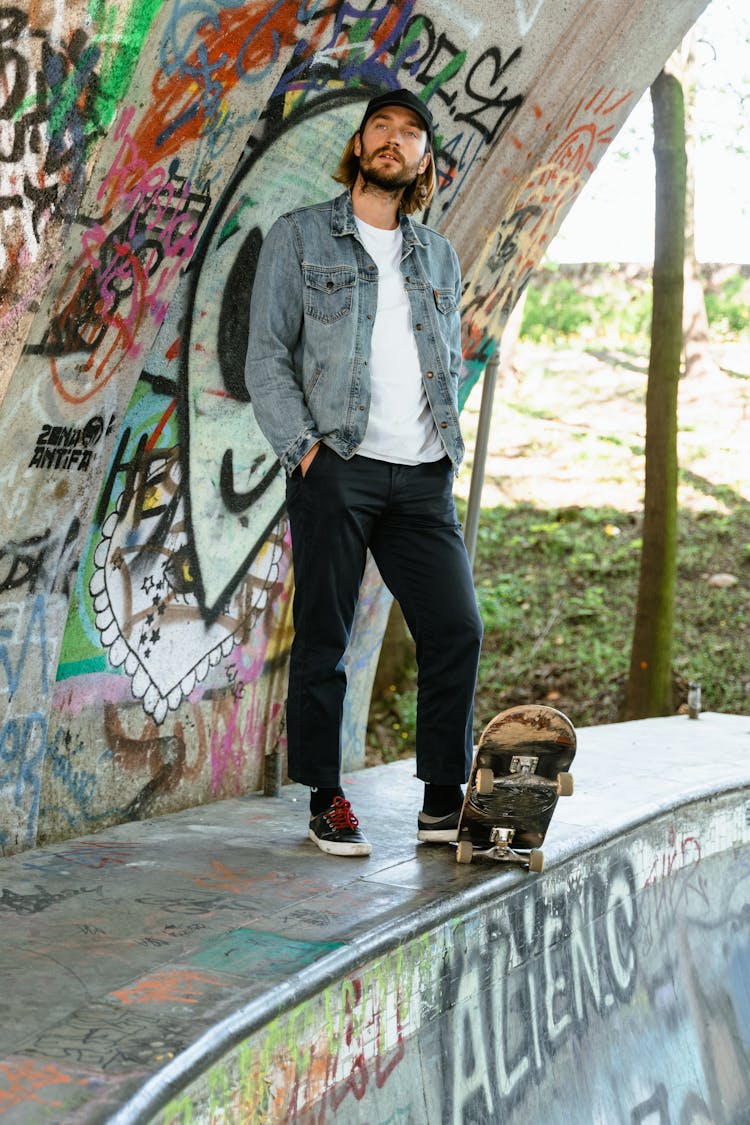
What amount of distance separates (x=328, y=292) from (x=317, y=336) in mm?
153

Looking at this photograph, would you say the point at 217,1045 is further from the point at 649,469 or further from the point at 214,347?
the point at 649,469

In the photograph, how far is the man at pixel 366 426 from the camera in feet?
12.9

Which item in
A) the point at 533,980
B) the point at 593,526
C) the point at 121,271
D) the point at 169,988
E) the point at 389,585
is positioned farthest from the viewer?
the point at 593,526

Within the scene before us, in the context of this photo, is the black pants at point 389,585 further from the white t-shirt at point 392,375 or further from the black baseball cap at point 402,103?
the black baseball cap at point 402,103

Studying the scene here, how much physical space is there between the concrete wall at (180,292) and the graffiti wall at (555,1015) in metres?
1.53

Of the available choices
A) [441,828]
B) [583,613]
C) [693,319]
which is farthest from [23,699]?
[693,319]

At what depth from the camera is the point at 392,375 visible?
4.03 meters

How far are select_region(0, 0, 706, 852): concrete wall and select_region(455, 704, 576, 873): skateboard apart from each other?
4.78 ft

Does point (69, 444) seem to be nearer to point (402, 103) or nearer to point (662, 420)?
point (402, 103)

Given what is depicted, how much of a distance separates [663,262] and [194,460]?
18.1 ft

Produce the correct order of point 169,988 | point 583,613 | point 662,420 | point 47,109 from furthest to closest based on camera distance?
1. point 583,613
2. point 662,420
3. point 47,109
4. point 169,988

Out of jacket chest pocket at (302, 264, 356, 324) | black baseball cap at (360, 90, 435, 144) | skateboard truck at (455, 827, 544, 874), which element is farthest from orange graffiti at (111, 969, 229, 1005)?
black baseball cap at (360, 90, 435, 144)

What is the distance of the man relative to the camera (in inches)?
155

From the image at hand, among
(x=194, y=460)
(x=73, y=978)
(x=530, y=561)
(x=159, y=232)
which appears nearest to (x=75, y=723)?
(x=194, y=460)
